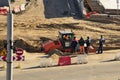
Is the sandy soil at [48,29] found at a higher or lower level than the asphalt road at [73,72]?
higher

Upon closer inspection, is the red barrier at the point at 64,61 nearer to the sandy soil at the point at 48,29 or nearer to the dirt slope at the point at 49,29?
the sandy soil at the point at 48,29

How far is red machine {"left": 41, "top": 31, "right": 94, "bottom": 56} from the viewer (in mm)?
33938

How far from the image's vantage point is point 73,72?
27.6 metres

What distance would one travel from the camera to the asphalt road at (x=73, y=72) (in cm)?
2597

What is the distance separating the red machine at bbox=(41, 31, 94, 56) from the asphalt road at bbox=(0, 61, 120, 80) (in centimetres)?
447

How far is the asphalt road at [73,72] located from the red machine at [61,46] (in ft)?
14.7

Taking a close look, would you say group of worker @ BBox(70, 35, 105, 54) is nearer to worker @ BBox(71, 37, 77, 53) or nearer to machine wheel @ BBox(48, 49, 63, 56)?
worker @ BBox(71, 37, 77, 53)

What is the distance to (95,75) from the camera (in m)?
26.7

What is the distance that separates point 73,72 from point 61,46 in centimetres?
729

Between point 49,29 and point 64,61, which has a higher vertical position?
point 49,29

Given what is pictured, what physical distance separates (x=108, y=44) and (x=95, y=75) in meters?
12.6

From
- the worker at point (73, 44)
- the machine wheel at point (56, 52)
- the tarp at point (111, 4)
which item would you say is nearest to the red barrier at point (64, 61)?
the machine wheel at point (56, 52)

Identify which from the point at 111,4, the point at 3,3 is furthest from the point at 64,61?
the point at 111,4

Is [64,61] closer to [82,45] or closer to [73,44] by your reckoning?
[73,44]
